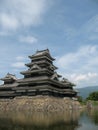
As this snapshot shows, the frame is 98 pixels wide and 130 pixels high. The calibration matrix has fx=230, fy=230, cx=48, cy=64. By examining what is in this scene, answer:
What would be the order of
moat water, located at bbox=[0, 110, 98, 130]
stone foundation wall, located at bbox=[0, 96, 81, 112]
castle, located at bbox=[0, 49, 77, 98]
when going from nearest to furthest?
1. moat water, located at bbox=[0, 110, 98, 130]
2. stone foundation wall, located at bbox=[0, 96, 81, 112]
3. castle, located at bbox=[0, 49, 77, 98]

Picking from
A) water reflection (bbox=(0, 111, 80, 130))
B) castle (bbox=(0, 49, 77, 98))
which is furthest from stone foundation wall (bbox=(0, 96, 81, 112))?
water reflection (bbox=(0, 111, 80, 130))

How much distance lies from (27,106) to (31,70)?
11.0m

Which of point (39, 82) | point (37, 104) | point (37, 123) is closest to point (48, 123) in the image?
point (37, 123)

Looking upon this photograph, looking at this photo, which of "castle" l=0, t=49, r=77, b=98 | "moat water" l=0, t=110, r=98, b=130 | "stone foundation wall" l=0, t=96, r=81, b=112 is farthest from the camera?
"castle" l=0, t=49, r=77, b=98

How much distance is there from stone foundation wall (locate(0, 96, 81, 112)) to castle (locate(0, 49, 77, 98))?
202 centimetres

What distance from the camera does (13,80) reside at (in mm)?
66250

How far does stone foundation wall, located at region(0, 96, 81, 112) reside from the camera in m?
53.1

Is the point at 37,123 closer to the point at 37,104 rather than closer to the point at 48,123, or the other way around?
the point at 48,123

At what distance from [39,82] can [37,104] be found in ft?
19.5

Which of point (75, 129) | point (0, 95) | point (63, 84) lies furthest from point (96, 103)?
point (75, 129)

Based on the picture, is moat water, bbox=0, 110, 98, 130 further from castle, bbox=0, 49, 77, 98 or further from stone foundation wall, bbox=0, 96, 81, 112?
castle, bbox=0, 49, 77, 98

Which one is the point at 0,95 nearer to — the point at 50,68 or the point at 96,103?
the point at 50,68

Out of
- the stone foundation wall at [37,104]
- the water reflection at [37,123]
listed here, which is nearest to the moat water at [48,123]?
the water reflection at [37,123]

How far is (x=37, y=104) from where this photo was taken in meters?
53.7
